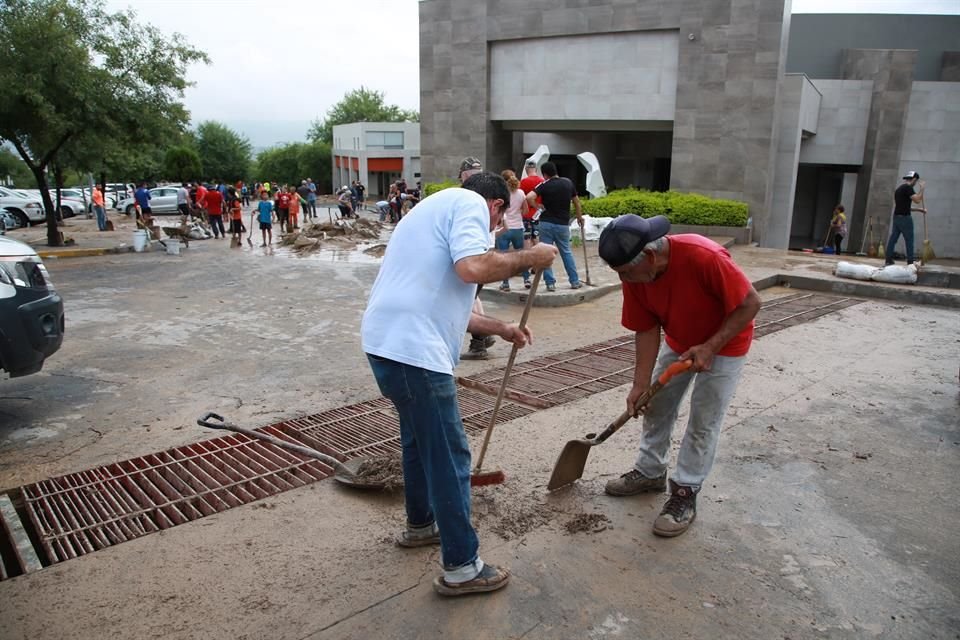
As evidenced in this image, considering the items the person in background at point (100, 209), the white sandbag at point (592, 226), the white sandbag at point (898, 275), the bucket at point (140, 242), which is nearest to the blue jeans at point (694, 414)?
the white sandbag at point (898, 275)

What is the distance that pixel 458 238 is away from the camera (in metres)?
2.66

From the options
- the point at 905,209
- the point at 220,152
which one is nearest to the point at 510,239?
the point at 905,209

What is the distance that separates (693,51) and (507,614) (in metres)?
17.2

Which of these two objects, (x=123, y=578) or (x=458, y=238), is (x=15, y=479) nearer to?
(x=123, y=578)

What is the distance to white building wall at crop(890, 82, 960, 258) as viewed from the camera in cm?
2019

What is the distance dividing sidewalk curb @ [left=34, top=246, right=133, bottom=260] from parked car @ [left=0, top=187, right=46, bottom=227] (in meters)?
10.0

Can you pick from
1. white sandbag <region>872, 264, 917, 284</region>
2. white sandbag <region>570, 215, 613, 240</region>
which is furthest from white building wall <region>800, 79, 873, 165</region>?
white sandbag <region>872, 264, 917, 284</region>

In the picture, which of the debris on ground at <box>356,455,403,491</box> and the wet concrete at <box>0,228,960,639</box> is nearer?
the wet concrete at <box>0,228,960,639</box>

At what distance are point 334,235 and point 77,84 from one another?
21.2 ft

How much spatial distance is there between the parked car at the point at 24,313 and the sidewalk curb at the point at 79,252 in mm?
11557

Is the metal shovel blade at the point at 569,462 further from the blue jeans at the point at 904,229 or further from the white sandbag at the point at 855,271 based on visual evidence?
the blue jeans at the point at 904,229

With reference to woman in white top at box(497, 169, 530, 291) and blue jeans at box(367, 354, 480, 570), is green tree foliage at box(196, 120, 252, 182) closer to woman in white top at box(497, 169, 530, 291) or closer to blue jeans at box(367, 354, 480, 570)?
woman in white top at box(497, 169, 530, 291)

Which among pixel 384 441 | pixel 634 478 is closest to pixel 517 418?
pixel 384 441

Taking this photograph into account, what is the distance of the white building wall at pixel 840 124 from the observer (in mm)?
20875
